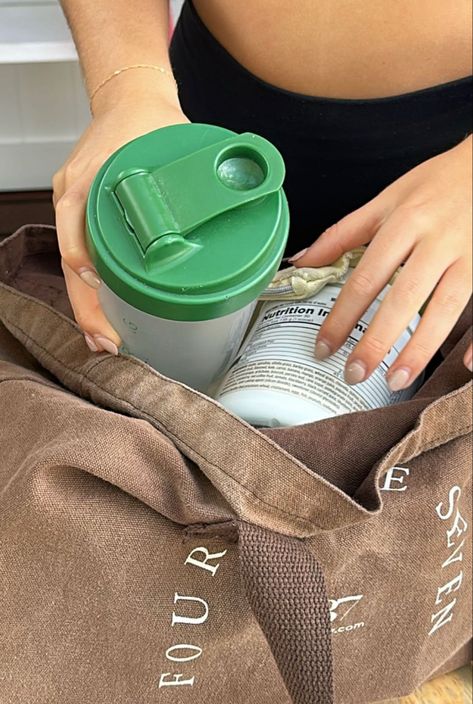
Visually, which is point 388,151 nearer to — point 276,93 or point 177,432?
point 276,93

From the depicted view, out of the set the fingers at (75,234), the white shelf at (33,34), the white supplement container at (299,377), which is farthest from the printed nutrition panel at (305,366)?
the white shelf at (33,34)

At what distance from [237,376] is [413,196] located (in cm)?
14

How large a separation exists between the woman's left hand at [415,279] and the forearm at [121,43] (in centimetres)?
18

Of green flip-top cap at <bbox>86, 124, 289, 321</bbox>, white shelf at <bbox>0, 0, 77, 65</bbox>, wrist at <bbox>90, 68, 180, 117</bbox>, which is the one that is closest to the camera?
green flip-top cap at <bbox>86, 124, 289, 321</bbox>

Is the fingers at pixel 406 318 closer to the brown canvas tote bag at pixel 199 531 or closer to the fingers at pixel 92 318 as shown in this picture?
the brown canvas tote bag at pixel 199 531

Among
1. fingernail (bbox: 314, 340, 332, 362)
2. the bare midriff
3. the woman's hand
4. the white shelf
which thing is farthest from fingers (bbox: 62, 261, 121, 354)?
the white shelf

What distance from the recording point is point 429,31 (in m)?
0.56

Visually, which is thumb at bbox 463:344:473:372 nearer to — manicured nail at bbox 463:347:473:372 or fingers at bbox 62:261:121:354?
manicured nail at bbox 463:347:473:372

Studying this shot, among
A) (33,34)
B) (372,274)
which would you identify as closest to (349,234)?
(372,274)

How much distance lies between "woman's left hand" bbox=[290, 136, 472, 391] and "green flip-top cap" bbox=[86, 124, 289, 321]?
62mm

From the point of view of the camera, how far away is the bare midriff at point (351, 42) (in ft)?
1.82

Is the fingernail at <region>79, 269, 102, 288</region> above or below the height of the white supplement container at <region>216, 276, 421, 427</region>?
above

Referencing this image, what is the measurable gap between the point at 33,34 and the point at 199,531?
0.60m

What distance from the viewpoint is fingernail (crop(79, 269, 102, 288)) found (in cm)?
46
